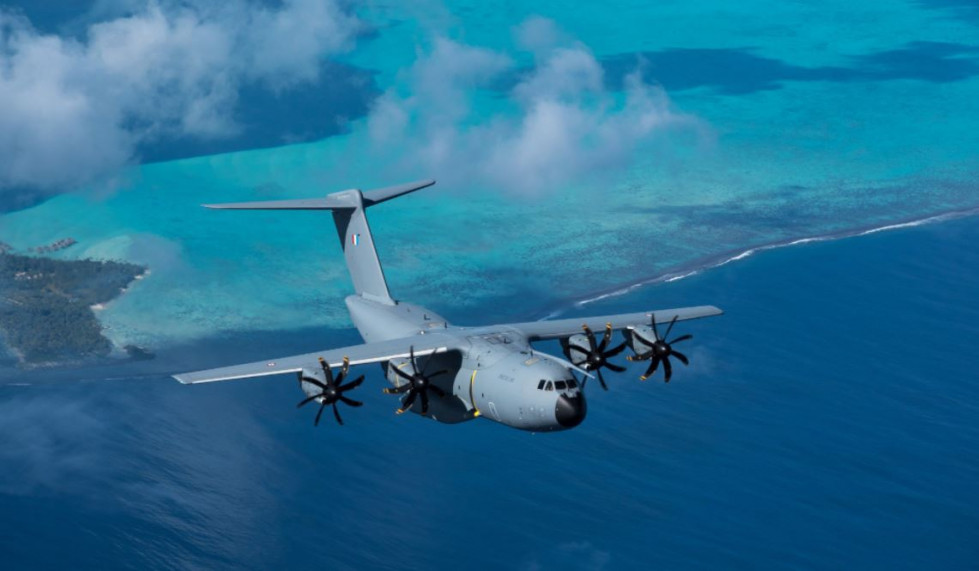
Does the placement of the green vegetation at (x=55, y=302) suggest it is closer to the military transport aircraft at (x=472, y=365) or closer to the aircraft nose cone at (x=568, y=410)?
the military transport aircraft at (x=472, y=365)

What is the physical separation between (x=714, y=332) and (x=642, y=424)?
15.5 meters

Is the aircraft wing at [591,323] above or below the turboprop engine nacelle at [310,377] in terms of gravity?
below

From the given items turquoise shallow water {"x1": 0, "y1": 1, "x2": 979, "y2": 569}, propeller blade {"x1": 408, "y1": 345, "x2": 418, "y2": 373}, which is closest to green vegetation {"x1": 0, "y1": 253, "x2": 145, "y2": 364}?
turquoise shallow water {"x1": 0, "y1": 1, "x2": 979, "y2": 569}

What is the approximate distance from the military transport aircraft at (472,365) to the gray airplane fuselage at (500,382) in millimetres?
48

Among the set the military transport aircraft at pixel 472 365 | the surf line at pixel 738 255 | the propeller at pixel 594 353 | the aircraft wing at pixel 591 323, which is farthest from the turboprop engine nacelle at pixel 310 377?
the surf line at pixel 738 255

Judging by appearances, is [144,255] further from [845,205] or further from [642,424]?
[845,205]

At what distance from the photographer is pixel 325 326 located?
348 feet

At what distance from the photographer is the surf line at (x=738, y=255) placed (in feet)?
373

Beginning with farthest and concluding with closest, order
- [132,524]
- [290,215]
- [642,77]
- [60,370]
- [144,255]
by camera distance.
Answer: [642,77]
[290,215]
[144,255]
[60,370]
[132,524]

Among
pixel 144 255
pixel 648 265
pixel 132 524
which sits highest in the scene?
pixel 144 255

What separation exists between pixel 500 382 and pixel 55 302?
60.2 metres

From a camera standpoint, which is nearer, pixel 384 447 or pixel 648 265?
pixel 384 447

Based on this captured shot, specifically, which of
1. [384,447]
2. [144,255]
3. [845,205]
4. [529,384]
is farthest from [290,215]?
[529,384]

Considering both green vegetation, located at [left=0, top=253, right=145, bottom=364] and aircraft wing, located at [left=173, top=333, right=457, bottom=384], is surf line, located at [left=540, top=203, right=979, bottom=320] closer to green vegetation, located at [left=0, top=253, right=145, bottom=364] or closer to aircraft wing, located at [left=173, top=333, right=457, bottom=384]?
green vegetation, located at [left=0, top=253, right=145, bottom=364]
